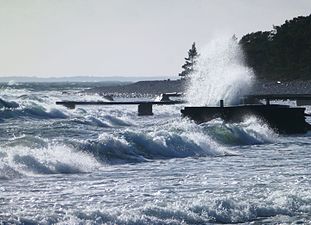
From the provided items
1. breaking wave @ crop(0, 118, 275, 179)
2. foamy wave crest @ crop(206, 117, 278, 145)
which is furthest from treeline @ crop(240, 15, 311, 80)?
breaking wave @ crop(0, 118, 275, 179)

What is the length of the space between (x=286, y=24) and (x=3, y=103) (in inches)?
2580

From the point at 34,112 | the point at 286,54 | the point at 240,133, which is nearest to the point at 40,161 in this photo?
the point at 240,133

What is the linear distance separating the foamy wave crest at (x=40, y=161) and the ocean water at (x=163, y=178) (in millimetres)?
25

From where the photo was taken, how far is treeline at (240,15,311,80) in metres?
98.4

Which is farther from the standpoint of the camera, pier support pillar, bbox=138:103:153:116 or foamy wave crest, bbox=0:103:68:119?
pier support pillar, bbox=138:103:153:116

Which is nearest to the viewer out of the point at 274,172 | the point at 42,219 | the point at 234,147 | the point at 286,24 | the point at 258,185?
the point at 42,219

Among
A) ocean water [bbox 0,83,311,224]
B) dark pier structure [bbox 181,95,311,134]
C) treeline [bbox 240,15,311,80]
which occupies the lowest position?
ocean water [bbox 0,83,311,224]

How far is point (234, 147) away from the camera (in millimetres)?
24906

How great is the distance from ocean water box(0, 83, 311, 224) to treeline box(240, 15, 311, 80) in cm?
7151

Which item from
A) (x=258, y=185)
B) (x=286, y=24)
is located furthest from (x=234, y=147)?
(x=286, y=24)

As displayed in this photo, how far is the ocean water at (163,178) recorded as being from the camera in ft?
38.1

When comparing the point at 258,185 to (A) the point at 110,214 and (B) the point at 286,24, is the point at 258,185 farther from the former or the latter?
(B) the point at 286,24

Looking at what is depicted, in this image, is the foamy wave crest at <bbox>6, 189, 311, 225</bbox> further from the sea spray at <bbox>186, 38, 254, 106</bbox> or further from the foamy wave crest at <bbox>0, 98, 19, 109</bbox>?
the foamy wave crest at <bbox>0, 98, 19, 109</bbox>

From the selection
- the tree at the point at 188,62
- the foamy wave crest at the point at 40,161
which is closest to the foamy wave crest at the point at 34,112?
the foamy wave crest at the point at 40,161
